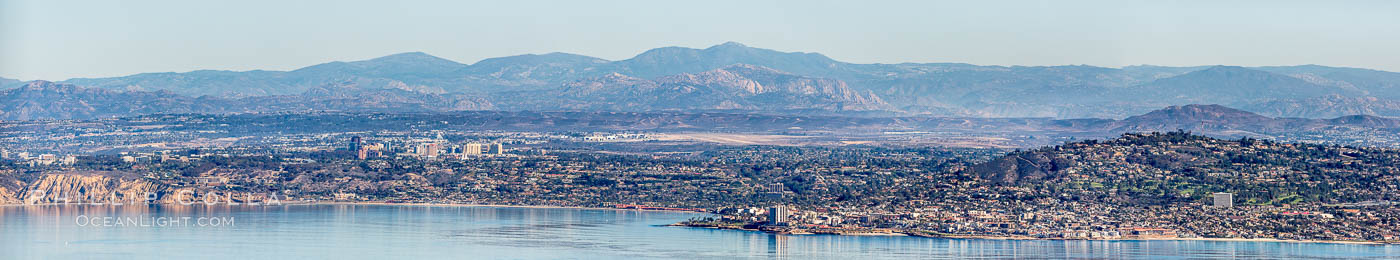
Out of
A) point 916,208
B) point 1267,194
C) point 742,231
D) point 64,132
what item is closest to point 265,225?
point 742,231

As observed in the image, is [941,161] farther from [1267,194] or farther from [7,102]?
[7,102]

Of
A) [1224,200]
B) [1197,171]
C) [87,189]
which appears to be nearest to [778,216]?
[1224,200]

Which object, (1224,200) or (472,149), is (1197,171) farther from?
(472,149)

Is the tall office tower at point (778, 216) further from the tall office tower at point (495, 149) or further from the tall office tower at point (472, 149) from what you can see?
the tall office tower at point (495, 149)

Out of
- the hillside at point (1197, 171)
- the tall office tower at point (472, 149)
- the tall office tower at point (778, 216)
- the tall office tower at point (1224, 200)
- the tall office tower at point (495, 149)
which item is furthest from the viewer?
the tall office tower at point (495, 149)

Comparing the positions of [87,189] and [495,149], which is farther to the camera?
[495,149]

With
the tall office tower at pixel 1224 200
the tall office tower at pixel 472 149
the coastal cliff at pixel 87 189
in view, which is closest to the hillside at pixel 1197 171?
the tall office tower at pixel 1224 200

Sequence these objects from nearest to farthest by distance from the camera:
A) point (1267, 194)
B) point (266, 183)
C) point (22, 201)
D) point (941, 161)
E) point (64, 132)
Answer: point (1267, 194) < point (22, 201) < point (266, 183) < point (941, 161) < point (64, 132)

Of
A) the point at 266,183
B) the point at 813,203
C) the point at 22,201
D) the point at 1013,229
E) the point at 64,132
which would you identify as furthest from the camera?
the point at 64,132
